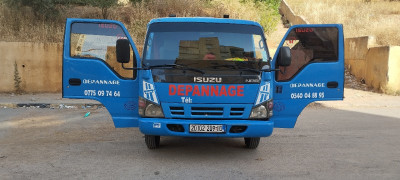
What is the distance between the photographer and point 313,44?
6.85 meters

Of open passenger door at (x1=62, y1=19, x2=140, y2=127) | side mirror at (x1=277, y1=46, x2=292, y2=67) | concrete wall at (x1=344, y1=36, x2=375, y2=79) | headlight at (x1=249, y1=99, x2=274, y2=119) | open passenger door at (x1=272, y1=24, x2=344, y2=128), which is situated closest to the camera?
headlight at (x1=249, y1=99, x2=274, y2=119)

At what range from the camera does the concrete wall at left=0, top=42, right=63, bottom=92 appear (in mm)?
13547

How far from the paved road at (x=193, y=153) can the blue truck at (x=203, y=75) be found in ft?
1.44

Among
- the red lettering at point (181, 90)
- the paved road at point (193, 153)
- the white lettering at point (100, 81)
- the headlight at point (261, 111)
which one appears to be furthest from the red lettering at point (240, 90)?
the white lettering at point (100, 81)

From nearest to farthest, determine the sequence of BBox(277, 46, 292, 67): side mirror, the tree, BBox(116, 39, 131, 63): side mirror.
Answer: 1. BBox(116, 39, 131, 63): side mirror
2. BBox(277, 46, 292, 67): side mirror
3. the tree

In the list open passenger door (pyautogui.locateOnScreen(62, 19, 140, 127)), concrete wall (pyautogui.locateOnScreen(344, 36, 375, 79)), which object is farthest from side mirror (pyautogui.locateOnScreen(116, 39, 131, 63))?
concrete wall (pyautogui.locateOnScreen(344, 36, 375, 79))

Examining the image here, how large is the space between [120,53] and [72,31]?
1012 mm

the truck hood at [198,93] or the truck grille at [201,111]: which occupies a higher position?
the truck hood at [198,93]

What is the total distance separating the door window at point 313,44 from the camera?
6.73 metres

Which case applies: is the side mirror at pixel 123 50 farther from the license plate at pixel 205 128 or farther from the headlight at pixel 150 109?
the license plate at pixel 205 128

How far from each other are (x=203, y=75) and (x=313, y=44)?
7.12 feet

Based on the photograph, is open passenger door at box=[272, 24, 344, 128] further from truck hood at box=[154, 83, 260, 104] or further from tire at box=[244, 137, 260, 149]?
truck hood at box=[154, 83, 260, 104]

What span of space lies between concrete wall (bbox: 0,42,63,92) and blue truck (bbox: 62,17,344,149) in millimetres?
7412

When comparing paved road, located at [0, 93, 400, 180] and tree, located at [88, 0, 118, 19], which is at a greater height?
tree, located at [88, 0, 118, 19]
